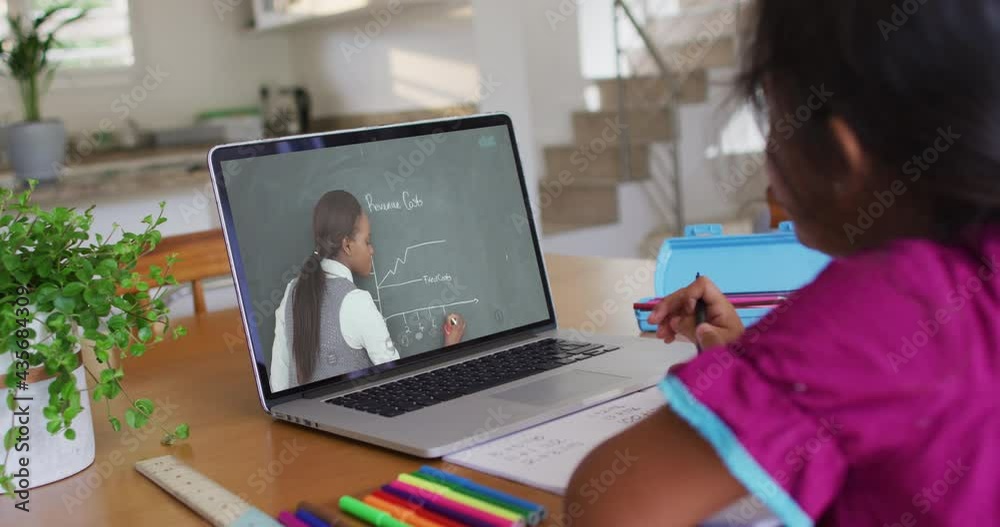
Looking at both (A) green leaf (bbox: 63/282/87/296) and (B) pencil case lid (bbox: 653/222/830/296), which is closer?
(A) green leaf (bbox: 63/282/87/296)

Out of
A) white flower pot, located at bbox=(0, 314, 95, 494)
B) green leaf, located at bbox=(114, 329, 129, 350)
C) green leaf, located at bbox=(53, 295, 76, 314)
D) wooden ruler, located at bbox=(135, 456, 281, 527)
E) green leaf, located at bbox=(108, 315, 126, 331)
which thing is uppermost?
green leaf, located at bbox=(53, 295, 76, 314)

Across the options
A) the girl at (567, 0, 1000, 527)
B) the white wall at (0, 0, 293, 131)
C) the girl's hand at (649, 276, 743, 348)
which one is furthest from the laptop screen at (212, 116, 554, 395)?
the white wall at (0, 0, 293, 131)

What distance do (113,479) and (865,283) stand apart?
612 mm

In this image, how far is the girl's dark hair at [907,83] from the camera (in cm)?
49

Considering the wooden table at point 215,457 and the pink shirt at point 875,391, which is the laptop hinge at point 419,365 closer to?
the wooden table at point 215,457

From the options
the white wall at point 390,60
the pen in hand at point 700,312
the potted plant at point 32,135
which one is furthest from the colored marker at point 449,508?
the white wall at point 390,60

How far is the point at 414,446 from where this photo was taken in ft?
2.61

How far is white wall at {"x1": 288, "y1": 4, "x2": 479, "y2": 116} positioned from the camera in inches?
140

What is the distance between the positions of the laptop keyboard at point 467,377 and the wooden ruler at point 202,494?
16 centimetres

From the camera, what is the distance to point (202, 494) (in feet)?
2.48

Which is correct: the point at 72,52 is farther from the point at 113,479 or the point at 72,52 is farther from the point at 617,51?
A: the point at 113,479

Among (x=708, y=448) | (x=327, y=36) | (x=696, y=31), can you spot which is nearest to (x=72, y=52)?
(x=327, y=36)

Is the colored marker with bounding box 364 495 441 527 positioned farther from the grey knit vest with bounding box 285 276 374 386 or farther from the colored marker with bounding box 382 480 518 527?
the grey knit vest with bounding box 285 276 374 386

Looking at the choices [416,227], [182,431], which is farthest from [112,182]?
[182,431]
